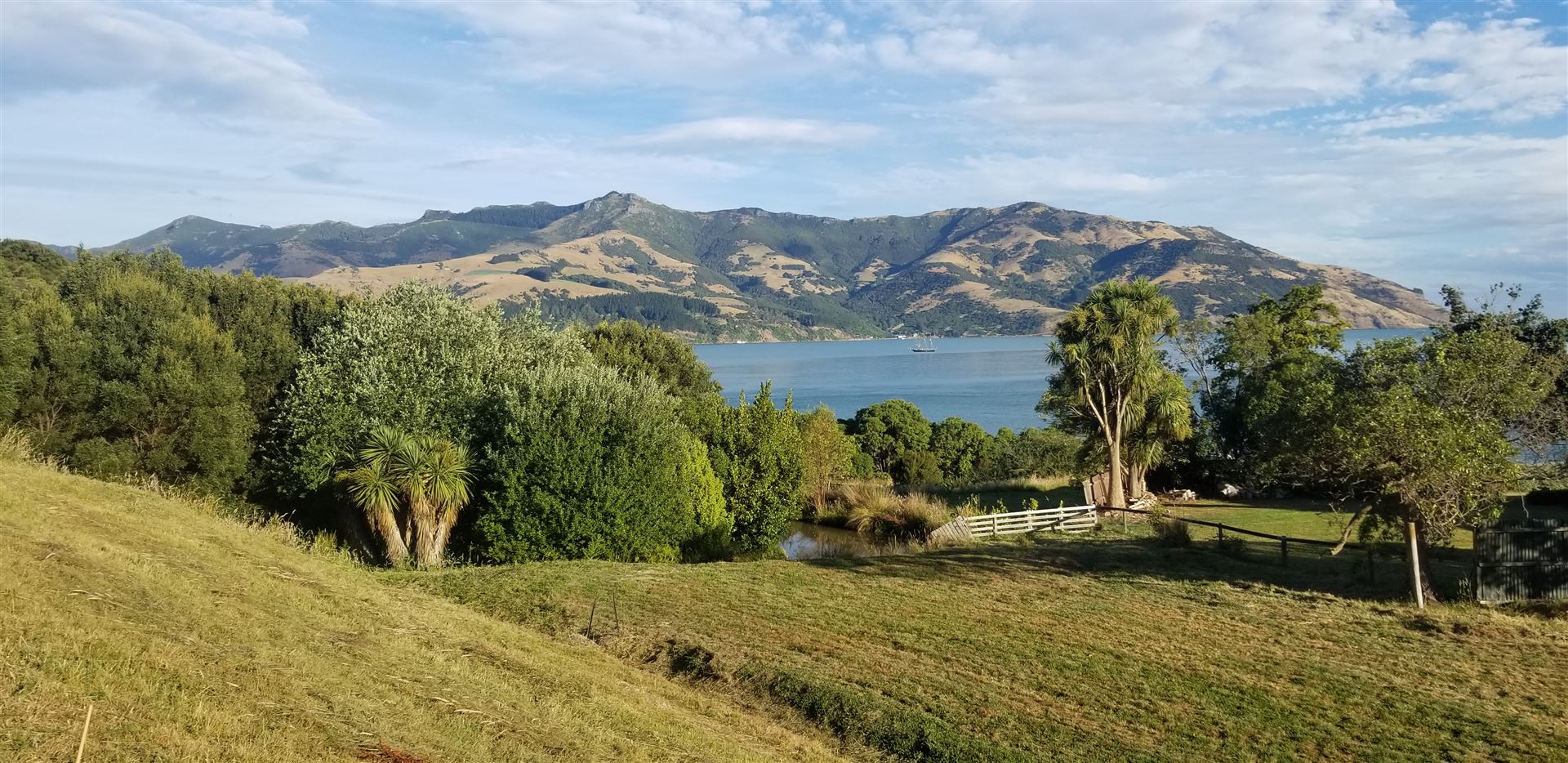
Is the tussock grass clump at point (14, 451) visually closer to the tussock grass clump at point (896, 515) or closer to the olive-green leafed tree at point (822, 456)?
the tussock grass clump at point (896, 515)

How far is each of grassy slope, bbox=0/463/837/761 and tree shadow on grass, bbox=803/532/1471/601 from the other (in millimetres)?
10598

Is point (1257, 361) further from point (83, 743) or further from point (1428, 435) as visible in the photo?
point (83, 743)

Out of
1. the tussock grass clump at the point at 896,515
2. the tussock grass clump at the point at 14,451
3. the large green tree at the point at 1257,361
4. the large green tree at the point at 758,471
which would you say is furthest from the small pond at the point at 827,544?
the tussock grass clump at the point at 14,451

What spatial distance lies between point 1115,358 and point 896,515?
10.2 metres

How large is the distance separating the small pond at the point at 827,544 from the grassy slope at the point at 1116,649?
19.3 feet

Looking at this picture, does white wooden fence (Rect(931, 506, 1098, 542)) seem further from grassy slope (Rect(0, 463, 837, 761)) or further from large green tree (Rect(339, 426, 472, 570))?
grassy slope (Rect(0, 463, 837, 761))

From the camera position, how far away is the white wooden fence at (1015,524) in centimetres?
2731

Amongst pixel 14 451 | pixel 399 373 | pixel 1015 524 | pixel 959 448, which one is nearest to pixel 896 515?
pixel 1015 524

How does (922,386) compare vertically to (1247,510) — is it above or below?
below

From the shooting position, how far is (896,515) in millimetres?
32188

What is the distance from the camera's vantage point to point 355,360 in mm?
28234

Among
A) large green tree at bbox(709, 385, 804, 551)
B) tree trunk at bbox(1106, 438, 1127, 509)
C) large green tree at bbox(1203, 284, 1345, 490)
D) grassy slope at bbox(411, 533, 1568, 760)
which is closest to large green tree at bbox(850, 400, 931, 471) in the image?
large green tree at bbox(1203, 284, 1345, 490)

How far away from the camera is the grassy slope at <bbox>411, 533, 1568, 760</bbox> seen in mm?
10547

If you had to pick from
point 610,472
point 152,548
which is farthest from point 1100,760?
point 610,472
